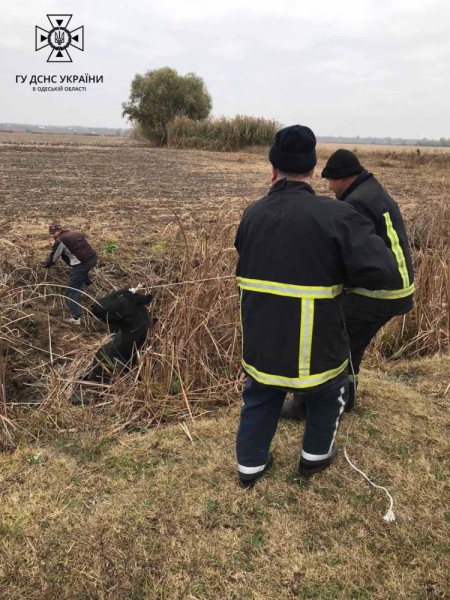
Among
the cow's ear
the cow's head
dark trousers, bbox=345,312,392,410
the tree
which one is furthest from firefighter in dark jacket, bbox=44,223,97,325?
the tree

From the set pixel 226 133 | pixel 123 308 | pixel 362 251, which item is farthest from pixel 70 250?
pixel 226 133

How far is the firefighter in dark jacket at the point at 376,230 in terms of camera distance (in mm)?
2387

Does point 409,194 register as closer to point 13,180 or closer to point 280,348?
point 13,180

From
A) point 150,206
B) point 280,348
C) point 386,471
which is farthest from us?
point 150,206

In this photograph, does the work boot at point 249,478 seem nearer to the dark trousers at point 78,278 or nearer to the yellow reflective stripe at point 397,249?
the yellow reflective stripe at point 397,249

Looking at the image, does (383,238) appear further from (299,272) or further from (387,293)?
(299,272)

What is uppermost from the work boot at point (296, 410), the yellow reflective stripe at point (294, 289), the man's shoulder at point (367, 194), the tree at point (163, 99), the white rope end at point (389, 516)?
the tree at point (163, 99)

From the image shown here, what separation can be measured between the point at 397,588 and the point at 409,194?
1178 cm

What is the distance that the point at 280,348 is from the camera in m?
1.93

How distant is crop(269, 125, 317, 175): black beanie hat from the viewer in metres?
1.83

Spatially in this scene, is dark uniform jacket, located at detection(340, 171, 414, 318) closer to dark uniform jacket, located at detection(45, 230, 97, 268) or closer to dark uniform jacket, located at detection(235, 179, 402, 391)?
dark uniform jacket, located at detection(235, 179, 402, 391)

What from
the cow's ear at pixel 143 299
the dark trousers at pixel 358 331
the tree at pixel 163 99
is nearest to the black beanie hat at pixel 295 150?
the dark trousers at pixel 358 331

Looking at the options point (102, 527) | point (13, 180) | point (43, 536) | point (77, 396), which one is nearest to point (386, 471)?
point (102, 527)

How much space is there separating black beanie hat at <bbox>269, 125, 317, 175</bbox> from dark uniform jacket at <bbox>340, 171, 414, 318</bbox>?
602mm
